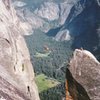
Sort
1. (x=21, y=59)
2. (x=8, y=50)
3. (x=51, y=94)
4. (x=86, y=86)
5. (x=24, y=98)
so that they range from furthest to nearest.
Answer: (x=51, y=94) → (x=21, y=59) → (x=8, y=50) → (x=24, y=98) → (x=86, y=86)

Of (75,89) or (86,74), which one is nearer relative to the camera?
(86,74)

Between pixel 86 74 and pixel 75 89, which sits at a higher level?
pixel 86 74

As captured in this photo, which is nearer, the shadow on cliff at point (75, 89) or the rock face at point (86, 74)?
the rock face at point (86, 74)

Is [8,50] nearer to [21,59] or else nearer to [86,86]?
[21,59]

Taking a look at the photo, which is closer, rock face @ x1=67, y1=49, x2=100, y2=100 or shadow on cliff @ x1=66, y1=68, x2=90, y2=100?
rock face @ x1=67, y1=49, x2=100, y2=100

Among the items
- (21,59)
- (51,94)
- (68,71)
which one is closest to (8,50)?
(21,59)
